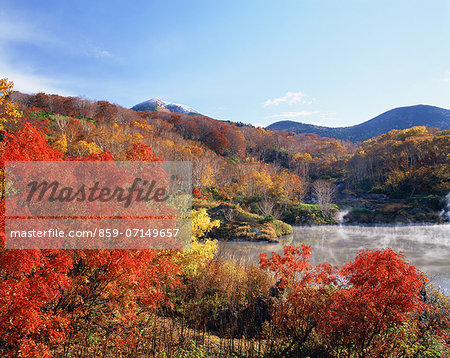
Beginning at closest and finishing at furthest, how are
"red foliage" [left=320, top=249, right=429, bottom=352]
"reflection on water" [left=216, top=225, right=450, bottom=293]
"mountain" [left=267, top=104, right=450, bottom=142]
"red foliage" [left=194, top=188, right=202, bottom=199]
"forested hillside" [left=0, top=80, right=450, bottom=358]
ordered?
"forested hillside" [left=0, top=80, right=450, bottom=358], "red foliage" [left=320, top=249, right=429, bottom=352], "reflection on water" [left=216, top=225, right=450, bottom=293], "red foliage" [left=194, top=188, right=202, bottom=199], "mountain" [left=267, top=104, right=450, bottom=142]

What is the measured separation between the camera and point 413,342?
246 inches

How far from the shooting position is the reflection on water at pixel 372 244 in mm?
17269

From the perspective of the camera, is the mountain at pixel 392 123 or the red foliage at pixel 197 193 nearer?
the red foliage at pixel 197 193

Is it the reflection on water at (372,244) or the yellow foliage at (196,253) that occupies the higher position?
the yellow foliage at (196,253)

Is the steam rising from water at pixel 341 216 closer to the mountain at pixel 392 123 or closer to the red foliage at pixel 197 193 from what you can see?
the red foliage at pixel 197 193

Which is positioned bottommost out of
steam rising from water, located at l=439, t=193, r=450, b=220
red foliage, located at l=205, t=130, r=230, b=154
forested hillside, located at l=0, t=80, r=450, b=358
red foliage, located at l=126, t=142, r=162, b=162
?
steam rising from water, located at l=439, t=193, r=450, b=220

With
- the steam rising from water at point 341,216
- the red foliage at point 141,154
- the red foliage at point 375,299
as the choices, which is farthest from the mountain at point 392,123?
the red foliage at point 141,154

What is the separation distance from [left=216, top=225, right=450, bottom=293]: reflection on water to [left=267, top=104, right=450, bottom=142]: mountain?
116 m

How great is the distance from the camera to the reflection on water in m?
17.3

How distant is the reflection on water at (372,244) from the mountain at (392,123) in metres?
116

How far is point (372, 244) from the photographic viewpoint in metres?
23.9

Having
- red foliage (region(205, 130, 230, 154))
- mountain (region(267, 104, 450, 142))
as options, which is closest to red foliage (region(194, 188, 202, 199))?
red foliage (region(205, 130, 230, 154))

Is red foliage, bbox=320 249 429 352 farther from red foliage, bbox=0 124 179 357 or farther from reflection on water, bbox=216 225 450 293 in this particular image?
reflection on water, bbox=216 225 450 293

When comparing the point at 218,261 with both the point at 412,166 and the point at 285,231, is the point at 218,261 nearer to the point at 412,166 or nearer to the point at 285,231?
the point at 285,231
